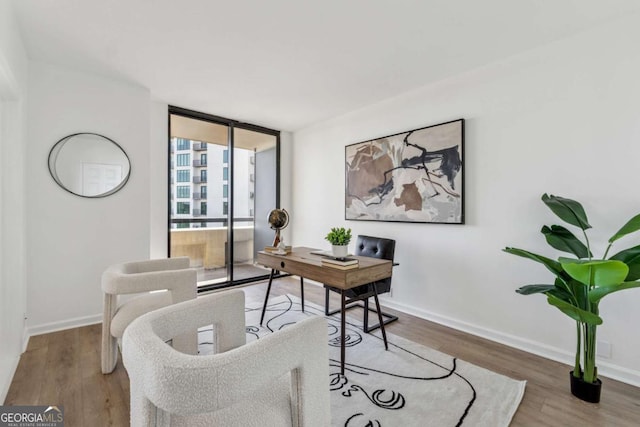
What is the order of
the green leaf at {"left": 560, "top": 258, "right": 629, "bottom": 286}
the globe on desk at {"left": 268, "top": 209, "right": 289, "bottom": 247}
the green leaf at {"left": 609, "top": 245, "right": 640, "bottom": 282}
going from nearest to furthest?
the green leaf at {"left": 560, "top": 258, "right": 629, "bottom": 286} < the green leaf at {"left": 609, "top": 245, "right": 640, "bottom": 282} < the globe on desk at {"left": 268, "top": 209, "right": 289, "bottom": 247}

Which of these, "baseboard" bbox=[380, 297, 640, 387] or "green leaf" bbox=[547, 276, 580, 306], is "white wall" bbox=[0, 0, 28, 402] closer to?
"baseboard" bbox=[380, 297, 640, 387]

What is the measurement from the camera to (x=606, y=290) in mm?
1588

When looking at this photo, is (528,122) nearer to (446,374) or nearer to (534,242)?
(534,242)

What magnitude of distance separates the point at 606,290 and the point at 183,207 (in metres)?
4.19

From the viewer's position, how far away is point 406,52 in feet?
8.20

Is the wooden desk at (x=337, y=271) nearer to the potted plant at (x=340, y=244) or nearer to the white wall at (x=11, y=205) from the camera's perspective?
the potted plant at (x=340, y=244)

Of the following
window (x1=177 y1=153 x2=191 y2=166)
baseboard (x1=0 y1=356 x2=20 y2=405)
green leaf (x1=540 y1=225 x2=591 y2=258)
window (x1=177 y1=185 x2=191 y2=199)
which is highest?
window (x1=177 y1=153 x2=191 y2=166)

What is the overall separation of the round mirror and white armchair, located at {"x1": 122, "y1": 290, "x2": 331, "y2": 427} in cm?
244

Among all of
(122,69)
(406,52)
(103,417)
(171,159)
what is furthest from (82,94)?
(406,52)

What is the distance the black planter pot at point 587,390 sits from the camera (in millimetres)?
1796

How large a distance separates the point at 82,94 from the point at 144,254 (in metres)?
1.69

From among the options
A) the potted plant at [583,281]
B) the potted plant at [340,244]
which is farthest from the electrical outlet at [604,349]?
the potted plant at [340,244]

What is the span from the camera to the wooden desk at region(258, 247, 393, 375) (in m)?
2.12

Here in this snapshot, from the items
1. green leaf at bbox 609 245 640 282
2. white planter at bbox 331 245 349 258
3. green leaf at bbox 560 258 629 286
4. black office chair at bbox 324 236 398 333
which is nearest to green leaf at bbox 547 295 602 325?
green leaf at bbox 560 258 629 286
